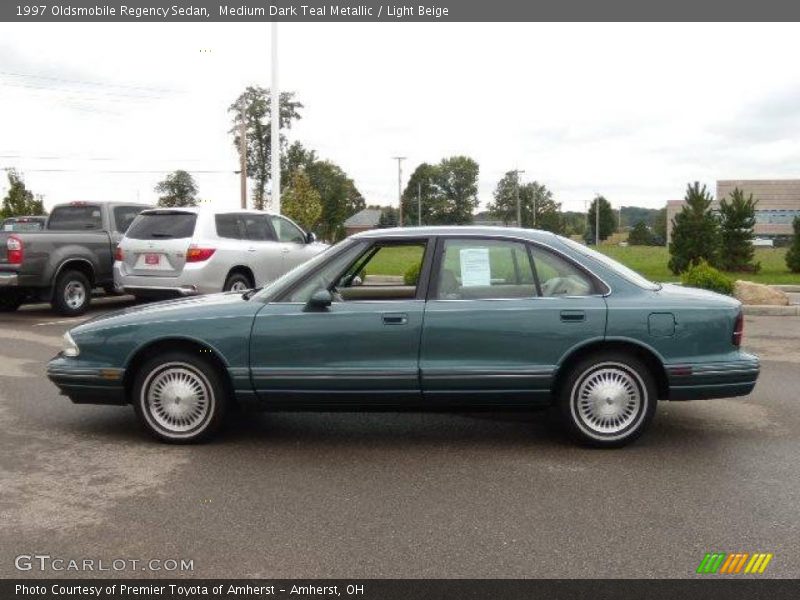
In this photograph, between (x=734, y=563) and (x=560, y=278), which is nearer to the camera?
(x=734, y=563)

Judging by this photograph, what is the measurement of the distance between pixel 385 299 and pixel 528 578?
8.14 ft

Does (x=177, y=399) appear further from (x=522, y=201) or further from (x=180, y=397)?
(x=522, y=201)

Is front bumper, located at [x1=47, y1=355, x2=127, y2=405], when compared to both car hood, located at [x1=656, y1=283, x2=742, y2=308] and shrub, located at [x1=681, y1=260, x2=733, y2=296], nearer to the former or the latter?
car hood, located at [x1=656, y1=283, x2=742, y2=308]

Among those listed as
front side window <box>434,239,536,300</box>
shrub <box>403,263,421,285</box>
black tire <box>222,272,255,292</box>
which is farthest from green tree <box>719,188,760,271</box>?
shrub <box>403,263,421,285</box>

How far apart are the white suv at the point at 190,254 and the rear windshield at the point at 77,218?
2.17 metres

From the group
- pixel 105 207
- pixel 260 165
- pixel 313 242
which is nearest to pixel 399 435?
pixel 313 242

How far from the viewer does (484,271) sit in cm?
545

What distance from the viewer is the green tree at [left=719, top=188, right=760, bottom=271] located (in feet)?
77.7

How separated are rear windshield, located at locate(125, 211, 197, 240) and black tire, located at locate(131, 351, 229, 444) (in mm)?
6809

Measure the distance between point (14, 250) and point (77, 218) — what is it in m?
1.96

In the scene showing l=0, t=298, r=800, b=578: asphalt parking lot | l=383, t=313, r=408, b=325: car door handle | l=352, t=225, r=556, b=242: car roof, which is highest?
l=352, t=225, r=556, b=242: car roof

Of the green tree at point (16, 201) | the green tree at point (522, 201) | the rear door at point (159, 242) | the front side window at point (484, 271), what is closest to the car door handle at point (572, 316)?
the front side window at point (484, 271)

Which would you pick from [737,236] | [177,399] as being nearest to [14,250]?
[177,399]

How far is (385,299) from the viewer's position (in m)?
5.46
